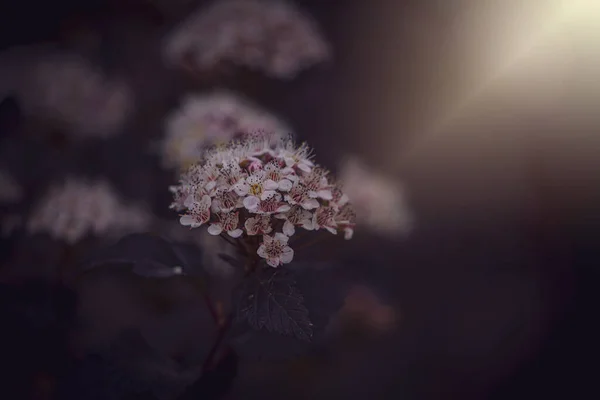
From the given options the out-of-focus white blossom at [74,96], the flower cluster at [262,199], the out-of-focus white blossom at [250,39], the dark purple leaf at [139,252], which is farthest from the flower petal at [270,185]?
the out-of-focus white blossom at [74,96]

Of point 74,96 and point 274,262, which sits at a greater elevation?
point 274,262

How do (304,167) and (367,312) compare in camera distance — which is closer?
(304,167)

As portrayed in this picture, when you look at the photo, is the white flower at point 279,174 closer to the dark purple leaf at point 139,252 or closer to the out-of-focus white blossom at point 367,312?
the dark purple leaf at point 139,252

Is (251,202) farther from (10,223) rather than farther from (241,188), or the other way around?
(10,223)

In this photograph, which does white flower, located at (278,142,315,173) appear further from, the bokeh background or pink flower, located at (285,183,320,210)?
the bokeh background

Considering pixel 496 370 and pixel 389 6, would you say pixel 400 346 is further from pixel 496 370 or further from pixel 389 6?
pixel 389 6

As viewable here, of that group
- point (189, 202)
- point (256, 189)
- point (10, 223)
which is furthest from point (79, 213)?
point (256, 189)

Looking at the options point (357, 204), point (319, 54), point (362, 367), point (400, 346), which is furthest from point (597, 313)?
point (319, 54)

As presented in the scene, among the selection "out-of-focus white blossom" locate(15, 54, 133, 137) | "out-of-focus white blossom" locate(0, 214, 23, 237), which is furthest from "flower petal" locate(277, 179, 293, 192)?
"out-of-focus white blossom" locate(15, 54, 133, 137)
